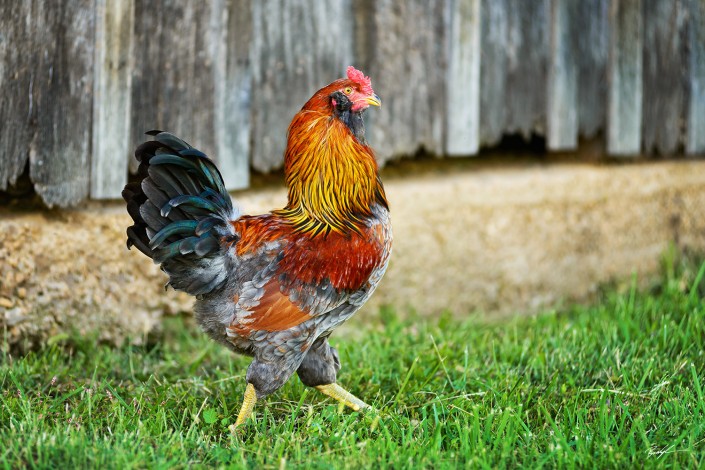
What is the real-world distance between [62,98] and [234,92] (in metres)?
0.80

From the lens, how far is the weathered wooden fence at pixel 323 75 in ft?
11.6

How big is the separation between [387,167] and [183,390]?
1804 millimetres

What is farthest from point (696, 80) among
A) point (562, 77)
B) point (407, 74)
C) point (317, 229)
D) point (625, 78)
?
point (317, 229)

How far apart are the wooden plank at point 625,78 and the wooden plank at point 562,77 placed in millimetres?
321

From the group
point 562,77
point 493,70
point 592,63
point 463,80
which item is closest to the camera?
point 463,80

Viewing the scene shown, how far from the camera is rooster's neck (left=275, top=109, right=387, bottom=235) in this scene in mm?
3207

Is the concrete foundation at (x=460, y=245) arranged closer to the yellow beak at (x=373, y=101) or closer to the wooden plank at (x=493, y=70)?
Result: the wooden plank at (x=493, y=70)

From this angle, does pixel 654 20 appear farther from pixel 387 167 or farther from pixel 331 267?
pixel 331 267

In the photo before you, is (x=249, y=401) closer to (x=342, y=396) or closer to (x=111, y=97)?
(x=342, y=396)

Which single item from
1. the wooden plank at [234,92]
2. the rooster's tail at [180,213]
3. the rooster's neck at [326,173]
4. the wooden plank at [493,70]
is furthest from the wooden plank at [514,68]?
the rooster's tail at [180,213]

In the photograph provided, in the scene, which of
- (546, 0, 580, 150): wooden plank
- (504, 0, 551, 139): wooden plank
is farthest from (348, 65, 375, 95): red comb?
(546, 0, 580, 150): wooden plank

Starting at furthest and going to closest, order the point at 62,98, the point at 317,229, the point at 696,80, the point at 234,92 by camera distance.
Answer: the point at 696,80 → the point at 234,92 → the point at 62,98 → the point at 317,229

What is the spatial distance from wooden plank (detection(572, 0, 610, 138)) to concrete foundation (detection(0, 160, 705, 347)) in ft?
0.99

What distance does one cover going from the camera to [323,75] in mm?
4254
